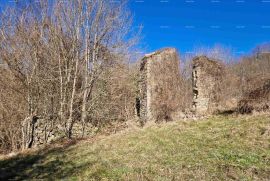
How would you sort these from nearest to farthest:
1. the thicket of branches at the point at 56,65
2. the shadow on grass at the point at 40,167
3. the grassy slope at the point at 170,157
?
the grassy slope at the point at 170,157
the shadow on grass at the point at 40,167
the thicket of branches at the point at 56,65

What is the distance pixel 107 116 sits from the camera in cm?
1866

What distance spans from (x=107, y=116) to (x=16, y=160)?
369 inches

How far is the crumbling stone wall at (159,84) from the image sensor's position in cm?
1520

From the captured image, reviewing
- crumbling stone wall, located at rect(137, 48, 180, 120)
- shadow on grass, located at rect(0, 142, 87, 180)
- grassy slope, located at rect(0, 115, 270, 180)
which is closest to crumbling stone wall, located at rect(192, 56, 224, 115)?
crumbling stone wall, located at rect(137, 48, 180, 120)

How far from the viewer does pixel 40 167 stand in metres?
7.91

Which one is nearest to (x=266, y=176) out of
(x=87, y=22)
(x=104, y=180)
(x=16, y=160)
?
(x=104, y=180)

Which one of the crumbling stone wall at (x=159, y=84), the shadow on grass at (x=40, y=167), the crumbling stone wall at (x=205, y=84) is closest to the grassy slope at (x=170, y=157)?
the shadow on grass at (x=40, y=167)

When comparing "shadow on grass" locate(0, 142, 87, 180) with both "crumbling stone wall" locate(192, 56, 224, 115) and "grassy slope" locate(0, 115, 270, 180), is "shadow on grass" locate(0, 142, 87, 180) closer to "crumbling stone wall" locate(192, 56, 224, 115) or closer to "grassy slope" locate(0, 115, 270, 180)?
"grassy slope" locate(0, 115, 270, 180)

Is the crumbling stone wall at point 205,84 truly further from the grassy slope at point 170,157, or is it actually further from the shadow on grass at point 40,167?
the shadow on grass at point 40,167

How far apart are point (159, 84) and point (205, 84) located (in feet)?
8.12

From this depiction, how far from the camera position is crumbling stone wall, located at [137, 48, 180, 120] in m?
15.2

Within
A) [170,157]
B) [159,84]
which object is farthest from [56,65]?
[170,157]

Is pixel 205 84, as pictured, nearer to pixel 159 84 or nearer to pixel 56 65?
pixel 159 84

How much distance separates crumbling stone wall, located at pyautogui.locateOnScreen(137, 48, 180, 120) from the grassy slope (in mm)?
5110
